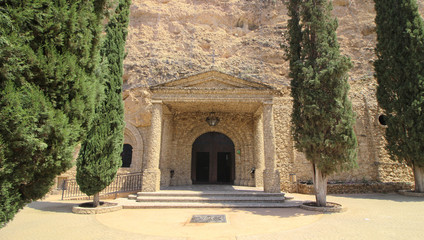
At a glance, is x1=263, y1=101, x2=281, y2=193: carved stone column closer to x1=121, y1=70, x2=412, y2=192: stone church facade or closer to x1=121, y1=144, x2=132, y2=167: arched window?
x1=121, y1=70, x2=412, y2=192: stone church facade

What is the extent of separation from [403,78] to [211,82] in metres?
9.43

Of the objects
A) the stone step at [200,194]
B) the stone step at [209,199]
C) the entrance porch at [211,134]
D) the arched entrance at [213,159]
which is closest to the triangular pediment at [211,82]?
the entrance porch at [211,134]

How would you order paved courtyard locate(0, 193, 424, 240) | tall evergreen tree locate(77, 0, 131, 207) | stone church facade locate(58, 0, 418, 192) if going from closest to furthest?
paved courtyard locate(0, 193, 424, 240) < tall evergreen tree locate(77, 0, 131, 207) < stone church facade locate(58, 0, 418, 192)

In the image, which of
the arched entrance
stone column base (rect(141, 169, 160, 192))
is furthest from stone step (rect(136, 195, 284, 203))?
the arched entrance

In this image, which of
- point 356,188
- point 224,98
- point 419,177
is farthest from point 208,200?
point 419,177

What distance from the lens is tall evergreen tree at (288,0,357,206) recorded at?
7473 mm

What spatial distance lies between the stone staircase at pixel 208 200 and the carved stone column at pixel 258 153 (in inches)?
85.7

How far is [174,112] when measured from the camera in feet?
40.8

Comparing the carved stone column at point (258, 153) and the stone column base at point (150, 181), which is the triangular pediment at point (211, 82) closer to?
the carved stone column at point (258, 153)

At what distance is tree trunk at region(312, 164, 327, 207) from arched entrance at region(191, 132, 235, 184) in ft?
18.0

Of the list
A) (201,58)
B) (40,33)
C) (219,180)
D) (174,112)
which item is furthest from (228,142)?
(40,33)

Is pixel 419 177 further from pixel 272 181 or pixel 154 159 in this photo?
pixel 154 159

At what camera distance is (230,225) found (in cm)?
541

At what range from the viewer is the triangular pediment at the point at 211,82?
981cm
